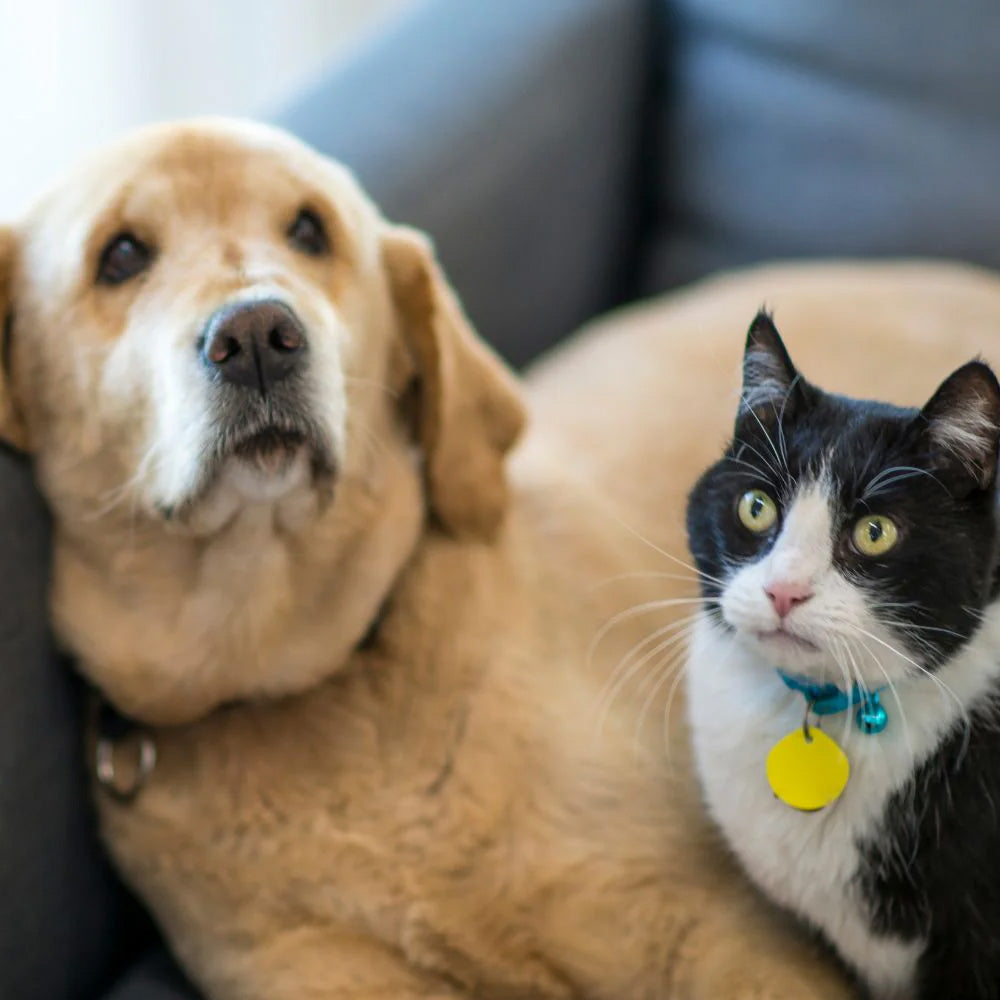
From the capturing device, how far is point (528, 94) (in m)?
1.72

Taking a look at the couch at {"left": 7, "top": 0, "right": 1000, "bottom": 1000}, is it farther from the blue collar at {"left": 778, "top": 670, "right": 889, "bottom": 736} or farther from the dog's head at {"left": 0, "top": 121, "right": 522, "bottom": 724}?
the blue collar at {"left": 778, "top": 670, "right": 889, "bottom": 736}

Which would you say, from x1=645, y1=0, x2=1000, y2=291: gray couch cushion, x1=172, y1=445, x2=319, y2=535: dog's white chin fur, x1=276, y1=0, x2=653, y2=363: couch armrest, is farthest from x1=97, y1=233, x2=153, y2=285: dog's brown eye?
x1=645, y1=0, x2=1000, y2=291: gray couch cushion

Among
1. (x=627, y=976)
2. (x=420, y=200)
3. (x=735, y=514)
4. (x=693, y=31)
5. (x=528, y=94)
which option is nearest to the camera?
(x=735, y=514)

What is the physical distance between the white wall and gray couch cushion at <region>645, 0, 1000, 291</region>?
18.6 inches

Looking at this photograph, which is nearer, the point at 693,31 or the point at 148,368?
the point at 148,368

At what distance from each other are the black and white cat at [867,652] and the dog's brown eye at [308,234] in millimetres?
461

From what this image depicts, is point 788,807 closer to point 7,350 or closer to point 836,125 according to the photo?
point 7,350

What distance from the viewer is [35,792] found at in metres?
1.18

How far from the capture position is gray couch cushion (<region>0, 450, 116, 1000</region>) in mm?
1150

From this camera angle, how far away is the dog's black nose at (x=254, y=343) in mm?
996

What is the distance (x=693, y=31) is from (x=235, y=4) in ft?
2.77

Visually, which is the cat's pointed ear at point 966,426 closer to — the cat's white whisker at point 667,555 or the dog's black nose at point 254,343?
the cat's white whisker at point 667,555

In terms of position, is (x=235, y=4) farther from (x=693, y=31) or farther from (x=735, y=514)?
(x=735, y=514)

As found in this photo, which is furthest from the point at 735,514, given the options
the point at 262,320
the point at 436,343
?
the point at 436,343
